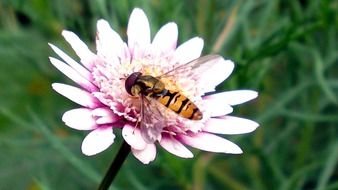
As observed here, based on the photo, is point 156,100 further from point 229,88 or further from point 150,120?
point 229,88

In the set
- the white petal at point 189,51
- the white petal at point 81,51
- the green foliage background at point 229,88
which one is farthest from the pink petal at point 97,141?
the green foliage background at point 229,88

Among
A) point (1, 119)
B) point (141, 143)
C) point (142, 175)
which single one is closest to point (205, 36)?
point (142, 175)

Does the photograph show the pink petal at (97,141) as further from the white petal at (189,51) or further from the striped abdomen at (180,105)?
the white petal at (189,51)

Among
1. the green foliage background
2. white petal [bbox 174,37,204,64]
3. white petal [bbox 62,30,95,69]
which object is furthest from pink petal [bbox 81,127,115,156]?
the green foliage background

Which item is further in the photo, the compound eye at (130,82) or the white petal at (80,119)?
the compound eye at (130,82)

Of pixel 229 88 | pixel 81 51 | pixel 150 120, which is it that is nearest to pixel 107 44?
pixel 81 51

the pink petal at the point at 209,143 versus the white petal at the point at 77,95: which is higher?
the pink petal at the point at 209,143

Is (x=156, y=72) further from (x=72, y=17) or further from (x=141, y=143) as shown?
(x=72, y=17)
